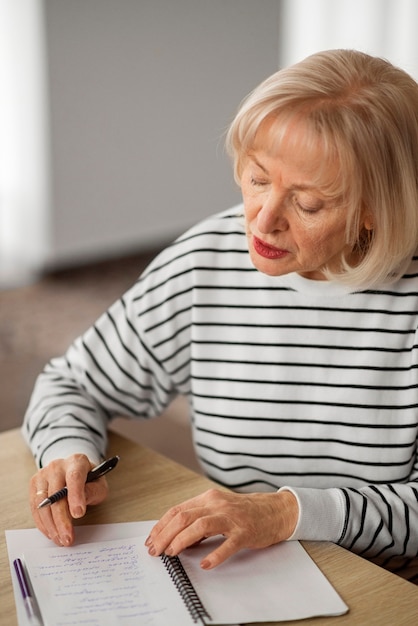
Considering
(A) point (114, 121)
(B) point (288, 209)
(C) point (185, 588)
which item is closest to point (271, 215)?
(B) point (288, 209)

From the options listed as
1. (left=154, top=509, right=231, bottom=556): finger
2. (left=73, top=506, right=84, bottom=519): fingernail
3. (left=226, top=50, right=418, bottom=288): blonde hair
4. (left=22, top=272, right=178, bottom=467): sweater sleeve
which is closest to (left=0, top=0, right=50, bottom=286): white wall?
(left=22, top=272, right=178, bottom=467): sweater sleeve

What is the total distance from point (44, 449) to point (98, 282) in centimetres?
334

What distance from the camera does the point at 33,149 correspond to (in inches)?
178

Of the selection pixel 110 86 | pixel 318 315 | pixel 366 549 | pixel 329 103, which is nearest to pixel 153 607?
pixel 366 549

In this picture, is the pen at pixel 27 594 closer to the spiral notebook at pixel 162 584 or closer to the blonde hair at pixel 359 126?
the spiral notebook at pixel 162 584

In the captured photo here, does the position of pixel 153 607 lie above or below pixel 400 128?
below

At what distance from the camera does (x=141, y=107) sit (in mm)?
4852

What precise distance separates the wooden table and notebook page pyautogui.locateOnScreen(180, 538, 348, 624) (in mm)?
17

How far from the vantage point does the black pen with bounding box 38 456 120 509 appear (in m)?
1.21

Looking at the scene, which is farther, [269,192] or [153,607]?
[269,192]

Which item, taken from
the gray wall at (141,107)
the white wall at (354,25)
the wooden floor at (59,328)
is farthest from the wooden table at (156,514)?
the white wall at (354,25)

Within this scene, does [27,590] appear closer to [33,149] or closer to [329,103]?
[329,103]

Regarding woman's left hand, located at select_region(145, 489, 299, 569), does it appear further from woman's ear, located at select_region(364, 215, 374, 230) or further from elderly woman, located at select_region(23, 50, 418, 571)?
woman's ear, located at select_region(364, 215, 374, 230)

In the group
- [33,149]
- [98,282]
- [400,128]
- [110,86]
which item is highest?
[400,128]
